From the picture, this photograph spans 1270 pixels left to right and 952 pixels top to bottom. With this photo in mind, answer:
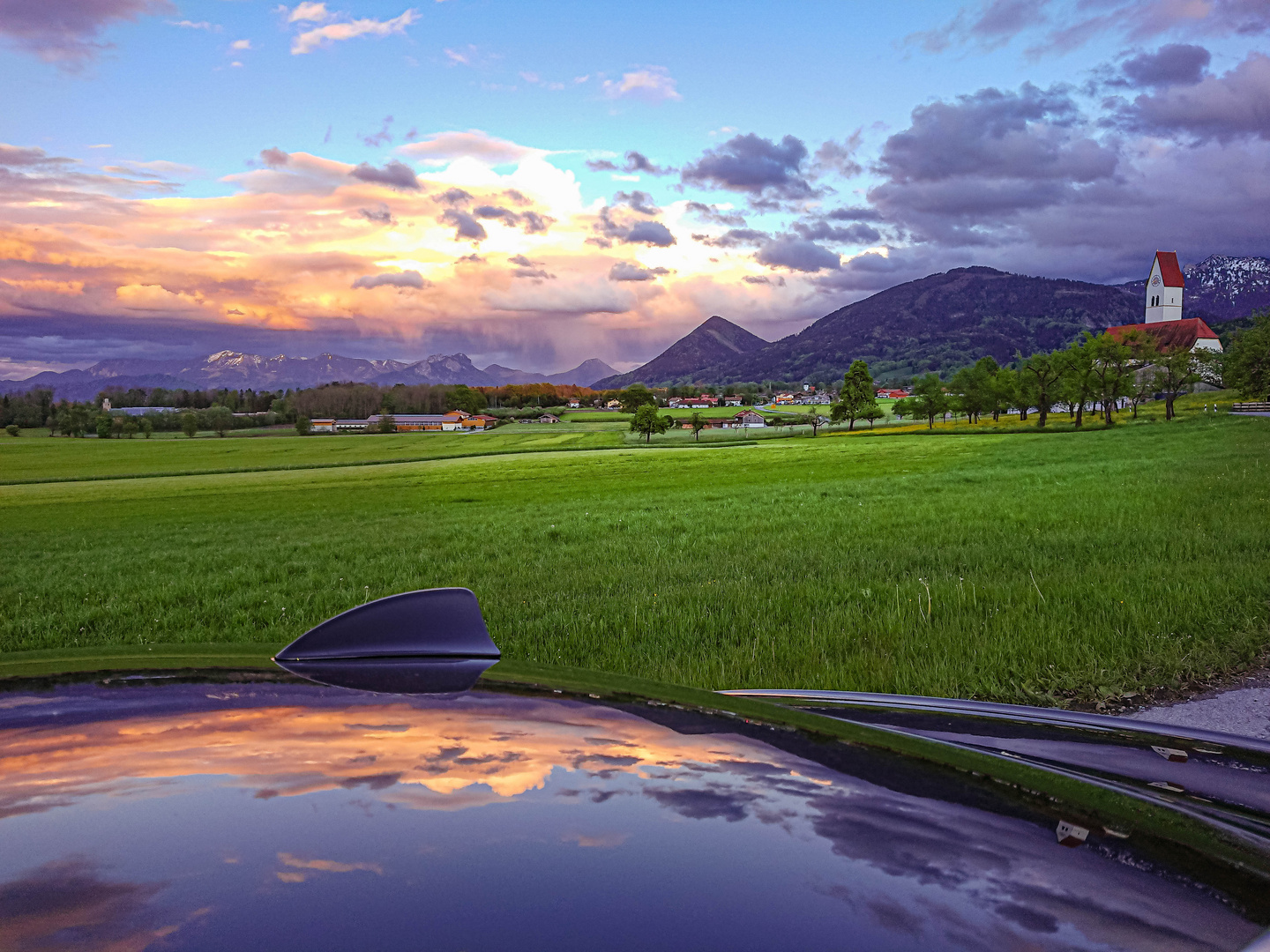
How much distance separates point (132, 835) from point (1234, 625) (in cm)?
829

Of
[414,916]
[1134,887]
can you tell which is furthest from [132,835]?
[1134,887]

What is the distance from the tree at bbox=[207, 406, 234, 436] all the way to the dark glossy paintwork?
117ft

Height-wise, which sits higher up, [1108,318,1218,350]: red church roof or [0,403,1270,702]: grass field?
[1108,318,1218,350]: red church roof

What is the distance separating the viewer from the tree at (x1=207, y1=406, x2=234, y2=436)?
107 ft

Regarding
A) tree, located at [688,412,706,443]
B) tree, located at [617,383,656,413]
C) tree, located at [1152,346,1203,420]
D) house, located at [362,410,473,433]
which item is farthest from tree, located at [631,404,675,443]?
tree, located at [1152,346,1203,420]

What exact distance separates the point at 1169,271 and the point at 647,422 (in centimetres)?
14376

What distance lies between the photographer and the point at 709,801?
4.68 feet

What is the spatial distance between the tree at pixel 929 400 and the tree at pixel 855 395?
5881 millimetres

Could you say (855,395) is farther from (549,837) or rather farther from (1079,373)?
(549,837)

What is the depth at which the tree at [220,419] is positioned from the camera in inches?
1280

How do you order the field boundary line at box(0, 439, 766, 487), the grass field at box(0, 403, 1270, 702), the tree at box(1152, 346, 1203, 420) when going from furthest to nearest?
the tree at box(1152, 346, 1203, 420)
the field boundary line at box(0, 439, 766, 487)
the grass field at box(0, 403, 1270, 702)

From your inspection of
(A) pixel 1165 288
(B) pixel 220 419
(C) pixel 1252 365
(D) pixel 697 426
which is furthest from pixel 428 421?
(A) pixel 1165 288

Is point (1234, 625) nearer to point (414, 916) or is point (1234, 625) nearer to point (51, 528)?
point (414, 916)

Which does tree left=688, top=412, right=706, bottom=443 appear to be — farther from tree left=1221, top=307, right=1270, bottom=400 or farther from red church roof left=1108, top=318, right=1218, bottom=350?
red church roof left=1108, top=318, right=1218, bottom=350
